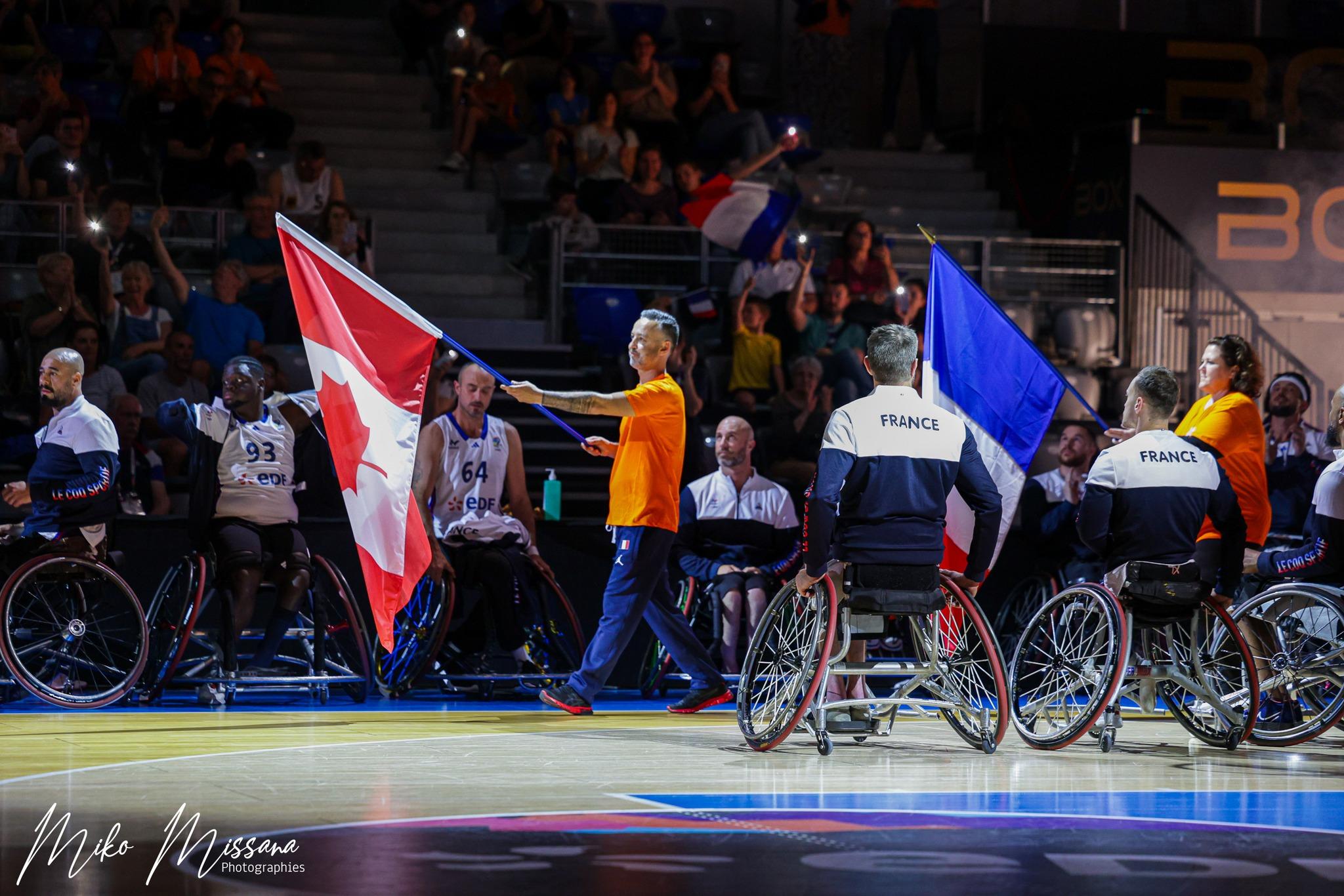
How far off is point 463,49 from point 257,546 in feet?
23.7

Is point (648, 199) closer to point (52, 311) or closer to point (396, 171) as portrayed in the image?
point (396, 171)

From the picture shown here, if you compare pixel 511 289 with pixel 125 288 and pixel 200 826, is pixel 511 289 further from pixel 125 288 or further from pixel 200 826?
pixel 200 826

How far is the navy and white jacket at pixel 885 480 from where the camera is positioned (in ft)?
21.6

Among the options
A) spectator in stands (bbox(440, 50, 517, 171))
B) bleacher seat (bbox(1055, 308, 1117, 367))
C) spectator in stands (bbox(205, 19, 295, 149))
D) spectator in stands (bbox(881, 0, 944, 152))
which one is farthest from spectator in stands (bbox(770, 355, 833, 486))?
spectator in stands (bbox(881, 0, 944, 152))

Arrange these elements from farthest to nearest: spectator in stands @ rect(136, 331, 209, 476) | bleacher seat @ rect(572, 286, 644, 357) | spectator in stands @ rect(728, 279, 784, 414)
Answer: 1. bleacher seat @ rect(572, 286, 644, 357)
2. spectator in stands @ rect(728, 279, 784, 414)
3. spectator in stands @ rect(136, 331, 209, 476)

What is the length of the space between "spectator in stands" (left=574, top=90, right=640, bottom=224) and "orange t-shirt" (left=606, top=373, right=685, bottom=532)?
5.84 meters

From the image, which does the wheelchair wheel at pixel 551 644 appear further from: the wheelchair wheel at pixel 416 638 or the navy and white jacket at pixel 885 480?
the navy and white jacket at pixel 885 480

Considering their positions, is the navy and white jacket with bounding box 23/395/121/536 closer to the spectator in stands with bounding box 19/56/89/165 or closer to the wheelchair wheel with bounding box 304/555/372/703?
the wheelchair wheel with bounding box 304/555/372/703

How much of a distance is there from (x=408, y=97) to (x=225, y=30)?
1906 millimetres

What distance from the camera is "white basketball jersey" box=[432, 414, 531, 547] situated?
8961 mm

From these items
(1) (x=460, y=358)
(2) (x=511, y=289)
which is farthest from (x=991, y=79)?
(1) (x=460, y=358)

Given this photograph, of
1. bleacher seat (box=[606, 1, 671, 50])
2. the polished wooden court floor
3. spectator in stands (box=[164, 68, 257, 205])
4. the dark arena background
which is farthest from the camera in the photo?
bleacher seat (box=[606, 1, 671, 50])

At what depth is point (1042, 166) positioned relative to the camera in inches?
593

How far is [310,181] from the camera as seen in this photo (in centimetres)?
1273
